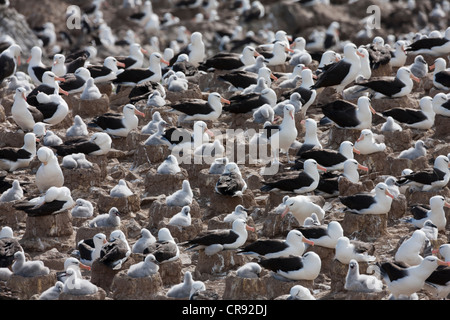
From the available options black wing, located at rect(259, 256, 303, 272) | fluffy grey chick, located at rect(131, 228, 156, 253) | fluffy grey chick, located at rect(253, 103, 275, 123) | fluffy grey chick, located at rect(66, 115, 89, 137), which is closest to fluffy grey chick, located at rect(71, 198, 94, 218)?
fluffy grey chick, located at rect(131, 228, 156, 253)

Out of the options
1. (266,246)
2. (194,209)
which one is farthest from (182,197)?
(266,246)

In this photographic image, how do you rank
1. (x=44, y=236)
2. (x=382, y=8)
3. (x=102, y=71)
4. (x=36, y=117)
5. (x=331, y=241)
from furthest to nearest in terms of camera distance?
(x=382, y=8) < (x=102, y=71) < (x=36, y=117) < (x=44, y=236) < (x=331, y=241)

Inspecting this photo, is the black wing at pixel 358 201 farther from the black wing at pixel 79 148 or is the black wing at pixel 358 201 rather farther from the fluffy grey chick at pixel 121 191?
the black wing at pixel 79 148

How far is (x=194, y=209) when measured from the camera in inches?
726

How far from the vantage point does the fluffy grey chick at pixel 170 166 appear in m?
19.8

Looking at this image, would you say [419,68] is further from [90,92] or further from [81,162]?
[81,162]

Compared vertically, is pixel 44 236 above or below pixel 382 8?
below

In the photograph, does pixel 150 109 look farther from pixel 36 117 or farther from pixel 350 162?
pixel 350 162

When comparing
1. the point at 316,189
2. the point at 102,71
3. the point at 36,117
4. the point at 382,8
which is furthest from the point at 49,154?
the point at 382,8

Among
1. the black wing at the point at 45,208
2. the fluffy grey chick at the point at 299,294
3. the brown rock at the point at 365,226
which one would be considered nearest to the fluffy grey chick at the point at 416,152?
the brown rock at the point at 365,226

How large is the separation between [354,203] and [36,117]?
7621 mm

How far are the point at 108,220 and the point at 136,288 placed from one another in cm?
261

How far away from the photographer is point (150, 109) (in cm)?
2323

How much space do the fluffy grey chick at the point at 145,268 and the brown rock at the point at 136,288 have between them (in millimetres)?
69
